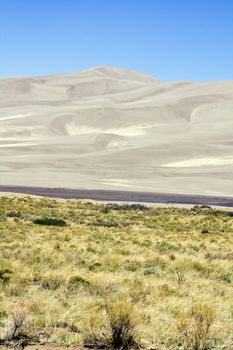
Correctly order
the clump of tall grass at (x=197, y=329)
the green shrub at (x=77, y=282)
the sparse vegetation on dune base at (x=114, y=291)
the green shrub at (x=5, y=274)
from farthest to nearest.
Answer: the green shrub at (x=5, y=274), the green shrub at (x=77, y=282), the sparse vegetation on dune base at (x=114, y=291), the clump of tall grass at (x=197, y=329)

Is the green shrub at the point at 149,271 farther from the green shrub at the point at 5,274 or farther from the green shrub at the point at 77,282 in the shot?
the green shrub at the point at 5,274

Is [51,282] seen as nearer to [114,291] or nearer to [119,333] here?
[114,291]

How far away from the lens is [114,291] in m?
11.4

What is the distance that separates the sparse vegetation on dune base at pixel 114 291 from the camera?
7.77 m

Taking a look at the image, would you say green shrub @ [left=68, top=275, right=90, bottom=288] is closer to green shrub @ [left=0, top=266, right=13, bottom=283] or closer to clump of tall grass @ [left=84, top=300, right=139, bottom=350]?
green shrub @ [left=0, top=266, right=13, bottom=283]

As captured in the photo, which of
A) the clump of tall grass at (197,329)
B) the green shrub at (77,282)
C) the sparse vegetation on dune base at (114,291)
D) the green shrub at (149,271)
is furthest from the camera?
the green shrub at (149,271)

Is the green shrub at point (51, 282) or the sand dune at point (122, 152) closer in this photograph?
the green shrub at point (51, 282)

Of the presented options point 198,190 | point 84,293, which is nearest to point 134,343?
point 84,293

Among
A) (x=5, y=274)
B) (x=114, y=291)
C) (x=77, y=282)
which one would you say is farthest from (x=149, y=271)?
(x=5, y=274)

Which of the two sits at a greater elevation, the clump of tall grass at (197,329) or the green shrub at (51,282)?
the clump of tall grass at (197,329)

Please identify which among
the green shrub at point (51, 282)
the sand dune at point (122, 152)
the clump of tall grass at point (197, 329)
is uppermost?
the sand dune at point (122, 152)

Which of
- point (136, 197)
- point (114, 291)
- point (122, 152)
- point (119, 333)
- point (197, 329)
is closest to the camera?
point (119, 333)

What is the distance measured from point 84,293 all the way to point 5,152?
128 meters

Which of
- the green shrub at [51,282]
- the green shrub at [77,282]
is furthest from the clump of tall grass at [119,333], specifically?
the green shrub at [51,282]
